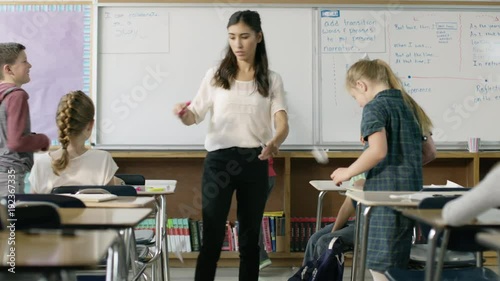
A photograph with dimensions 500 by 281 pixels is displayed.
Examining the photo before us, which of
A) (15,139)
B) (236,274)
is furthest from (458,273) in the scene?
(236,274)

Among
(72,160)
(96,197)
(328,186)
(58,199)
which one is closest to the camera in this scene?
(58,199)

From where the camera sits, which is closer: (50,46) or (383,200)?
(383,200)

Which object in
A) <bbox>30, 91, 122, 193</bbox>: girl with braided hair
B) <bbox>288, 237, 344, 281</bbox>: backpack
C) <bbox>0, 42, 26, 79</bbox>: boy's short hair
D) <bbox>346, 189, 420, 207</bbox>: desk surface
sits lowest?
<bbox>288, 237, 344, 281</bbox>: backpack

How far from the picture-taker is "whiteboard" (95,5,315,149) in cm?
397

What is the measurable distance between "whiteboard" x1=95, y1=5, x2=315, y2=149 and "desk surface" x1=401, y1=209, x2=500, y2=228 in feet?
8.14

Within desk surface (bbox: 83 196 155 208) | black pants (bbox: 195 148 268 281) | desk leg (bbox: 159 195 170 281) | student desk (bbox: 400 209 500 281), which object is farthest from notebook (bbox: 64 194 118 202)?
student desk (bbox: 400 209 500 281)

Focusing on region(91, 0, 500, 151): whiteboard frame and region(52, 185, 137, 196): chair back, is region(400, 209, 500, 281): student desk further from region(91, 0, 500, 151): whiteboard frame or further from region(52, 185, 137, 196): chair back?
region(91, 0, 500, 151): whiteboard frame

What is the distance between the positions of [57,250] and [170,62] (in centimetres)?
317

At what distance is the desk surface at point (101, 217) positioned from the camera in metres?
1.29

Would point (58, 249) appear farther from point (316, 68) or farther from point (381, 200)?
point (316, 68)

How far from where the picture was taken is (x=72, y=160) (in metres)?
2.18

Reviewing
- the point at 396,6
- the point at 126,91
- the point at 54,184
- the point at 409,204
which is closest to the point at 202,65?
the point at 126,91

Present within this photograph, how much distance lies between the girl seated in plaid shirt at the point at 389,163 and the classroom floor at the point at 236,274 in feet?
4.86

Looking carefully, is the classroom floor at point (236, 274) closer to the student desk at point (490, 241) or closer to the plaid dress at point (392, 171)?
the plaid dress at point (392, 171)
